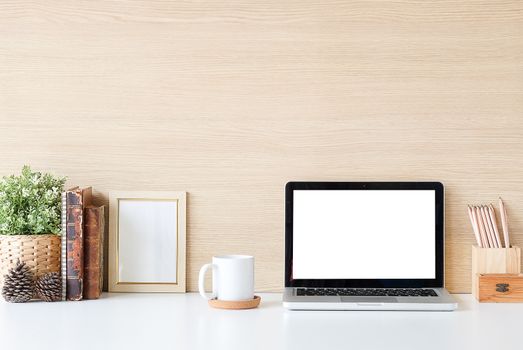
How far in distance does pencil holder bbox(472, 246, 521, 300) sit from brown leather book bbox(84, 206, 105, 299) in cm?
84

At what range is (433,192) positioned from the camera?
1652mm

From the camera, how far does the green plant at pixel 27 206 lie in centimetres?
159

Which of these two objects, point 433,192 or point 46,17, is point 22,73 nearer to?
point 46,17

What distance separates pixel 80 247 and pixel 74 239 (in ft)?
0.07

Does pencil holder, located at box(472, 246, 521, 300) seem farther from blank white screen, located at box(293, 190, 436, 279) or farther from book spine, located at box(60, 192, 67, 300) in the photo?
book spine, located at box(60, 192, 67, 300)

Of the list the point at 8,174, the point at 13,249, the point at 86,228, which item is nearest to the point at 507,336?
the point at 86,228

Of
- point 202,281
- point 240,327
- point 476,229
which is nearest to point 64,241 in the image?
point 202,281

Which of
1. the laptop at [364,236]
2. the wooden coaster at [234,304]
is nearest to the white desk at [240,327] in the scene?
the wooden coaster at [234,304]

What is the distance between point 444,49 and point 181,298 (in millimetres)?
823

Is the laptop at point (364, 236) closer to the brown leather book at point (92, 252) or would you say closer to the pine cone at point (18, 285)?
the brown leather book at point (92, 252)

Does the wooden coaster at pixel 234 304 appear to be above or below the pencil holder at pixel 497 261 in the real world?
below

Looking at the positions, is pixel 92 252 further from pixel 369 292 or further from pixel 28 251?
pixel 369 292

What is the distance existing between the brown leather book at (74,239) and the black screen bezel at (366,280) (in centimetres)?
45

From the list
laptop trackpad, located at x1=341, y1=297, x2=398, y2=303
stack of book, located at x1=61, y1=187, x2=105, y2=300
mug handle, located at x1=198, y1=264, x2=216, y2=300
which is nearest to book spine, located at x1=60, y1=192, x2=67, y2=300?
stack of book, located at x1=61, y1=187, x2=105, y2=300
